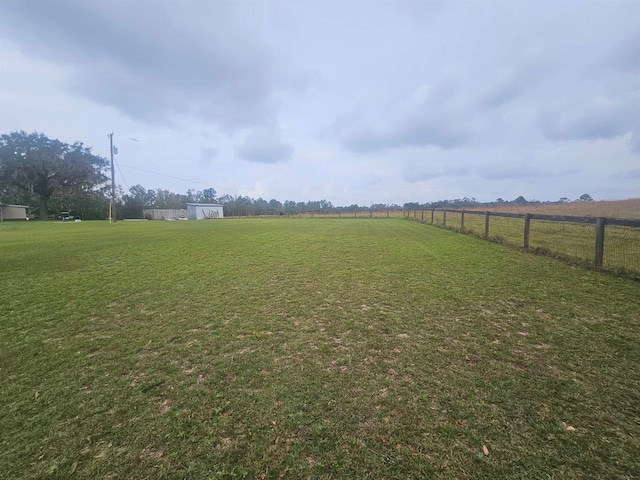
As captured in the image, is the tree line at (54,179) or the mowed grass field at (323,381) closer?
the mowed grass field at (323,381)

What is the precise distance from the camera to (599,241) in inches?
237

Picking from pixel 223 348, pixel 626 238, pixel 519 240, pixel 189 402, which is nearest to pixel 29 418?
pixel 189 402

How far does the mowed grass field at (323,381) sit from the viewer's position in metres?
1.68

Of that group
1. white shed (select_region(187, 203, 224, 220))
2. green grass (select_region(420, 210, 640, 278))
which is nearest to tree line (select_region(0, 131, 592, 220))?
white shed (select_region(187, 203, 224, 220))

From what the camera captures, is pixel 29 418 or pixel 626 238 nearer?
pixel 29 418

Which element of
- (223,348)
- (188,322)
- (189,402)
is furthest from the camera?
(188,322)

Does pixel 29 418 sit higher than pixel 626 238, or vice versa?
pixel 626 238

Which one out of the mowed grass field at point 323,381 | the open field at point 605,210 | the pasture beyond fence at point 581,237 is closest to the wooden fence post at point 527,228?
the pasture beyond fence at point 581,237

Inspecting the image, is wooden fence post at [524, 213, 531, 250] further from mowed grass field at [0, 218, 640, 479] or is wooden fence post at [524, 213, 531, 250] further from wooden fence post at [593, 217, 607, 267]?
mowed grass field at [0, 218, 640, 479]

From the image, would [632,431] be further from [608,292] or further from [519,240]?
[519,240]

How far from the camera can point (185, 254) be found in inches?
344

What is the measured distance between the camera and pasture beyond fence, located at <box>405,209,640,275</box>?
19.0 feet

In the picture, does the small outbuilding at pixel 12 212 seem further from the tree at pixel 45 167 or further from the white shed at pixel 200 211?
the white shed at pixel 200 211

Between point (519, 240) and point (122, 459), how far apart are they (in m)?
11.0
